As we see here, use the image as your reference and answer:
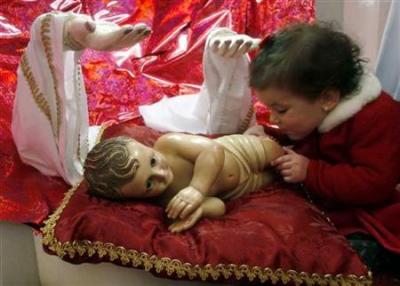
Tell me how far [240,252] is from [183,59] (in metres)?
0.90

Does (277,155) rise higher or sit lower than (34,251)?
higher

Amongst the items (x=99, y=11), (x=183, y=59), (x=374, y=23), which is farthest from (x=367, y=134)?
(x=99, y=11)

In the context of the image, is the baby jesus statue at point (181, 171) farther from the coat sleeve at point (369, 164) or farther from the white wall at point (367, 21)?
the white wall at point (367, 21)

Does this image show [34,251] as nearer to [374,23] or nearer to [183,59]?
[183,59]

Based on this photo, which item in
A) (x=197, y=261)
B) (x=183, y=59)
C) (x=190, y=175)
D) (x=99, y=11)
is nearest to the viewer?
(x=197, y=261)

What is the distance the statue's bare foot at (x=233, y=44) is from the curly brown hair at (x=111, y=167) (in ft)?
0.99

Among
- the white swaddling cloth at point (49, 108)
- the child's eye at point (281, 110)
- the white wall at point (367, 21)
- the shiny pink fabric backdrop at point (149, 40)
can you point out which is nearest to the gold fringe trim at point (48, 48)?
the white swaddling cloth at point (49, 108)

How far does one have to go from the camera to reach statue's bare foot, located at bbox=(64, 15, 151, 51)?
93 cm

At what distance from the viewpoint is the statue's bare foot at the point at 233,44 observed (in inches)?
41.6

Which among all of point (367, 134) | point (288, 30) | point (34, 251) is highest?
point (288, 30)

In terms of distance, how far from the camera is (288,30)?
98 centimetres

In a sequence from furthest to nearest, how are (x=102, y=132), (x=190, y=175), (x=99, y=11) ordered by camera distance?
(x=99, y=11), (x=102, y=132), (x=190, y=175)

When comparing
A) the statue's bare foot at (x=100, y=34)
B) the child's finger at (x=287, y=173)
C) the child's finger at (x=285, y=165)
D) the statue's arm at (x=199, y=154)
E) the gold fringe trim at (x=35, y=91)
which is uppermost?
the statue's bare foot at (x=100, y=34)

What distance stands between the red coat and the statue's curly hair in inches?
2.7
